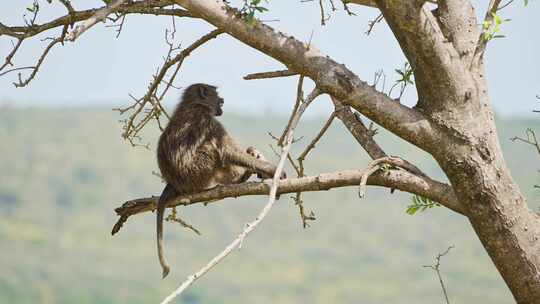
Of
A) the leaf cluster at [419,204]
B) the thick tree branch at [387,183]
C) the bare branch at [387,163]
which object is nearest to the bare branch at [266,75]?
the thick tree branch at [387,183]

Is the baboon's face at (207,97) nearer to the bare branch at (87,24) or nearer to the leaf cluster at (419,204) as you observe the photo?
the leaf cluster at (419,204)

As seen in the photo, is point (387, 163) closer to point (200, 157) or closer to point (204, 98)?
point (200, 157)

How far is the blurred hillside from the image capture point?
80.1 meters

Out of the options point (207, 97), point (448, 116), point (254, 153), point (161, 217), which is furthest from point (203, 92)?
point (448, 116)

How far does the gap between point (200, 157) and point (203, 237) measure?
8395cm

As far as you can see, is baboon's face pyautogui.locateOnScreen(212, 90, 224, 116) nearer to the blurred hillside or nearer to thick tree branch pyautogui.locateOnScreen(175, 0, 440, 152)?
thick tree branch pyautogui.locateOnScreen(175, 0, 440, 152)

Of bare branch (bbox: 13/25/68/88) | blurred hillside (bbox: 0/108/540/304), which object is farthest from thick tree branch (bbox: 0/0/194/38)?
blurred hillside (bbox: 0/108/540/304)

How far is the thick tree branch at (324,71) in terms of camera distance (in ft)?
13.8

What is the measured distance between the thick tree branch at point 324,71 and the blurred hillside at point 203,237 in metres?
69.3

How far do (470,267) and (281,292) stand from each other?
57.1 ft

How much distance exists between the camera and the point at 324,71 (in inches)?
166

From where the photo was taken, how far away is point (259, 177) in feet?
24.7

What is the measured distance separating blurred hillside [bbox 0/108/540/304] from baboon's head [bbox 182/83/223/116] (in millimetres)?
65261

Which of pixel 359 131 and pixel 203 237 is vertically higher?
pixel 203 237
